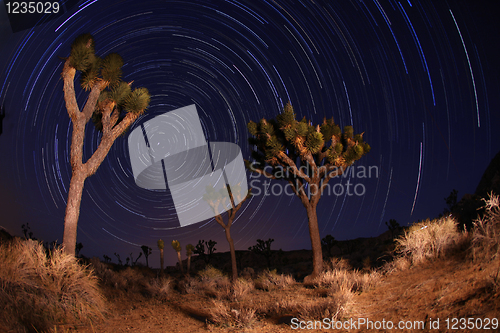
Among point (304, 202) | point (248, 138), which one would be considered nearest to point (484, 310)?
point (304, 202)

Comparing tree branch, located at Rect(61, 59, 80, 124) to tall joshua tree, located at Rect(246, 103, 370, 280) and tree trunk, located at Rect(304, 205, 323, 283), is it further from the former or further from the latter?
tree trunk, located at Rect(304, 205, 323, 283)

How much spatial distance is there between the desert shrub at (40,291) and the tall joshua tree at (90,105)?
5.38ft

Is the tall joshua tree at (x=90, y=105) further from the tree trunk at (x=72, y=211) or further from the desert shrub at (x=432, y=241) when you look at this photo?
the desert shrub at (x=432, y=241)

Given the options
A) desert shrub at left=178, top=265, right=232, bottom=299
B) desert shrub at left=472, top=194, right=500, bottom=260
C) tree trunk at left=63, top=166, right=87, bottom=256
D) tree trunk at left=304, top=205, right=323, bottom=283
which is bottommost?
desert shrub at left=178, top=265, right=232, bottom=299

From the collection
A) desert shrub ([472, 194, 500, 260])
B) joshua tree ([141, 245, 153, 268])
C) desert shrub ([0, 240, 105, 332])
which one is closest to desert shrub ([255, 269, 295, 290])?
desert shrub ([0, 240, 105, 332])

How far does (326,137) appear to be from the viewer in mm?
14055

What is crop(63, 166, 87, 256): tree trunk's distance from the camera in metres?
8.83

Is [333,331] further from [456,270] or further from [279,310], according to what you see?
[456,270]

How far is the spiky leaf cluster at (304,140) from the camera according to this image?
13.5 m

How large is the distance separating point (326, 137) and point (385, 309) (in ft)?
30.6

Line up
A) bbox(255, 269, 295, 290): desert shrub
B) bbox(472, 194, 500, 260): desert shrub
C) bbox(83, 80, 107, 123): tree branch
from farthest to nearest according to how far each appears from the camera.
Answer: bbox(255, 269, 295, 290): desert shrub → bbox(83, 80, 107, 123): tree branch → bbox(472, 194, 500, 260): desert shrub

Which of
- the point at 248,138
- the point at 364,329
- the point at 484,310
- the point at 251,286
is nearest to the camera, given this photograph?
the point at 484,310

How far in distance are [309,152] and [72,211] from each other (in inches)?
395

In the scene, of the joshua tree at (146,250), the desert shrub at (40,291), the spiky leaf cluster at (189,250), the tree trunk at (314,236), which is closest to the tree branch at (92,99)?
the desert shrub at (40,291)
